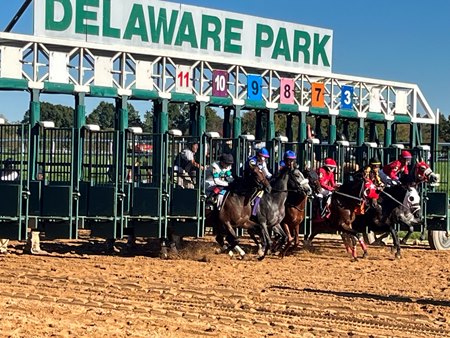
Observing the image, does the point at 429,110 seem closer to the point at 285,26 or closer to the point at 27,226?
the point at 285,26

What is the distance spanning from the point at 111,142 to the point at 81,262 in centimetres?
195

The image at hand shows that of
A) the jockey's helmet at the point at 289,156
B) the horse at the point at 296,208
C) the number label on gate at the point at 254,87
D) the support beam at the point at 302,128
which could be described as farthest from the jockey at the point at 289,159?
the support beam at the point at 302,128

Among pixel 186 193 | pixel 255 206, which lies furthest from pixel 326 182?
pixel 186 193

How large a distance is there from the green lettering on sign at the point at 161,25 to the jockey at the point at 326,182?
6204 millimetres

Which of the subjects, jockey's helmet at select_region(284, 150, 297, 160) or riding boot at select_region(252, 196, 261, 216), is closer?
riding boot at select_region(252, 196, 261, 216)

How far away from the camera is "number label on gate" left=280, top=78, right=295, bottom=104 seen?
22.4 metres

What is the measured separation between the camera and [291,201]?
15844mm

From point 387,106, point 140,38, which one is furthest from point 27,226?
point 387,106

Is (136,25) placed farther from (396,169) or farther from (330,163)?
(396,169)

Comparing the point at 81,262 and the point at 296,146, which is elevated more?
the point at 296,146

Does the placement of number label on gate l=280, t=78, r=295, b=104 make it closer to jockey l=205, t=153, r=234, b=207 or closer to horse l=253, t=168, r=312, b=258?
horse l=253, t=168, r=312, b=258

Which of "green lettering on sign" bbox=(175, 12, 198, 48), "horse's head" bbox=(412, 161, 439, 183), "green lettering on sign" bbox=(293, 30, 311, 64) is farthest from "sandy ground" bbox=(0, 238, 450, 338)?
"green lettering on sign" bbox=(293, 30, 311, 64)

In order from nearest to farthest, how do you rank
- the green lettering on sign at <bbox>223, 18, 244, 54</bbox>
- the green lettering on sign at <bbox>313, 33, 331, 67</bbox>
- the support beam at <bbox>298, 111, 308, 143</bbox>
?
the support beam at <bbox>298, 111, 308, 143</bbox>, the green lettering on sign at <bbox>223, 18, 244, 54</bbox>, the green lettering on sign at <bbox>313, 33, 331, 67</bbox>

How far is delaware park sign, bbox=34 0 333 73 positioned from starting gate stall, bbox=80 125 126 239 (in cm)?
472
